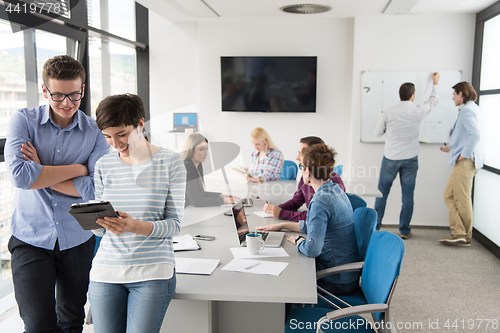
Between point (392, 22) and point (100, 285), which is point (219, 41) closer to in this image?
point (392, 22)

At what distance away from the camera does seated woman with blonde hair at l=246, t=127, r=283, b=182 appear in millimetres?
4574

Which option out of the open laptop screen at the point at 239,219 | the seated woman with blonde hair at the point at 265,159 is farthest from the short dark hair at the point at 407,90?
the open laptop screen at the point at 239,219

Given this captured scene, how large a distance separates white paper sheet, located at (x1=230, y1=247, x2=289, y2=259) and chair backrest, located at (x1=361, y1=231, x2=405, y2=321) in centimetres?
44

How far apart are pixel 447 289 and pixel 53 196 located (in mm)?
3310

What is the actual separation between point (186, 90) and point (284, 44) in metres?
1.60

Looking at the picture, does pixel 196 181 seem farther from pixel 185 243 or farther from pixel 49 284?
pixel 49 284

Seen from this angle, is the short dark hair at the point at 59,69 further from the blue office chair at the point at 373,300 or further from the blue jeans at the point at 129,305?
the blue office chair at the point at 373,300

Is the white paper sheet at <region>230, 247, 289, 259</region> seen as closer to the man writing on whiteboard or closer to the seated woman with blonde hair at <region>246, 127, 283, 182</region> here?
the seated woman with blonde hair at <region>246, 127, 283, 182</region>

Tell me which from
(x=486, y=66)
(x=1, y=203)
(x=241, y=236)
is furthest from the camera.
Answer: (x=486, y=66)

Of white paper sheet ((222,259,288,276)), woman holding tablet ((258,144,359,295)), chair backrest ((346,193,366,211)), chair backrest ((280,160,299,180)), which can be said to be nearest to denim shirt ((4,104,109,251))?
white paper sheet ((222,259,288,276))

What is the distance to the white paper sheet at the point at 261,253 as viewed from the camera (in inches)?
82.8

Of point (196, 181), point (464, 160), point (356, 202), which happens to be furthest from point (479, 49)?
point (196, 181)

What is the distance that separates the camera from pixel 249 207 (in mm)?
3311

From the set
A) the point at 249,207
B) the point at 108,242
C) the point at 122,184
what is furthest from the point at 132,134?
the point at 249,207
